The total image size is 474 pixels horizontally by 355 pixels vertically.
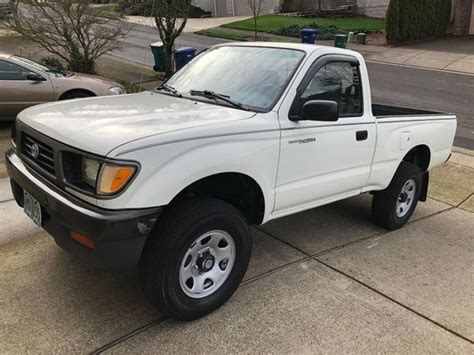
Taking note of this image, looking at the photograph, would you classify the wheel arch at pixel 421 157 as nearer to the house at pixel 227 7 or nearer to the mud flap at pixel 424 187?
the mud flap at pixel 424 187

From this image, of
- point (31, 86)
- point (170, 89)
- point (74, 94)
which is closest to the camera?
point (170, 89)

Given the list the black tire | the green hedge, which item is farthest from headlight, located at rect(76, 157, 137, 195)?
the green hedge

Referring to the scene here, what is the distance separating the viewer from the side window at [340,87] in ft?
12.6

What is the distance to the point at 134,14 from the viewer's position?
37.9 metres

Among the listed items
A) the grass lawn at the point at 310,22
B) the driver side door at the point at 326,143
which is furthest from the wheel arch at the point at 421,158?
the grass lawn at the point at 310,22

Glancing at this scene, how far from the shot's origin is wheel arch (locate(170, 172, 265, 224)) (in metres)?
3.24

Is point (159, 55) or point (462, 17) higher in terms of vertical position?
point (462, 17)

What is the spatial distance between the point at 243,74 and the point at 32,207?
1856mm

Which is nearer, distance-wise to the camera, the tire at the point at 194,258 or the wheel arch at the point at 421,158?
the tire at the point at 194,258

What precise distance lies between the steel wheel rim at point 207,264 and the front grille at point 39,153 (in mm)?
1009

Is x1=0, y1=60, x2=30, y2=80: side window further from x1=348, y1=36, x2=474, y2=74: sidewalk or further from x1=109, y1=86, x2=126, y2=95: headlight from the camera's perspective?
x1=348, y1=36, x2=474, y2=74: sidewalk

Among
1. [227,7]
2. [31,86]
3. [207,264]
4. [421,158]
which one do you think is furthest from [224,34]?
[207,264]

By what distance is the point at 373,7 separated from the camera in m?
31.0

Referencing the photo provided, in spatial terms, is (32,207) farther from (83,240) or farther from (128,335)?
(128,335)
